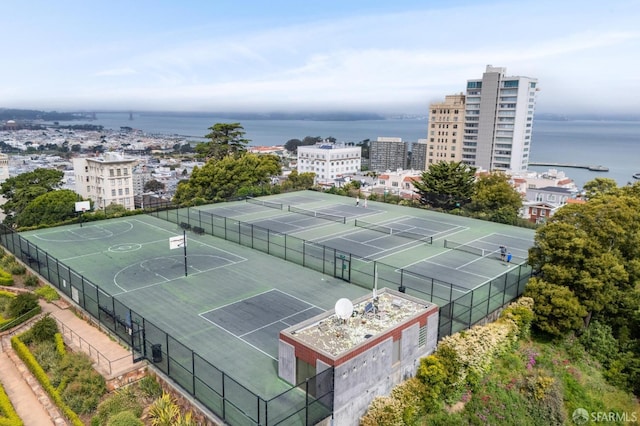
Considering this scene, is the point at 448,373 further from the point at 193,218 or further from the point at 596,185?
the point at 596,185

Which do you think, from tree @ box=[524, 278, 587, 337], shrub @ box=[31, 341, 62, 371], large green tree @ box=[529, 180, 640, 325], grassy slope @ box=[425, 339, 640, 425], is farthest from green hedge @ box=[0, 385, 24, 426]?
large green tree @ box=[529, 180, 640, 325]

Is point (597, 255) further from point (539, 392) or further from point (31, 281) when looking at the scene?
point (31, 281)

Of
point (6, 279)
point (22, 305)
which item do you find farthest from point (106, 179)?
point (22, 305)

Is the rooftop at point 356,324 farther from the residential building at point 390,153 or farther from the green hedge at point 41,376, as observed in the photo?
the residential building at point 390,153

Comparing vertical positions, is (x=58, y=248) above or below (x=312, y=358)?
below

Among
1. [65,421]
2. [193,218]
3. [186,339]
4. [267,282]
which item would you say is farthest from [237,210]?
[65,421]

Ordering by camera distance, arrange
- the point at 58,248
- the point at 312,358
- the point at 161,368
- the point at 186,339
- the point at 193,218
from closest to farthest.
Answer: the point at 312,358, the point at 161,368, the point at 186,339, the point at 58,248, the point at 193,218

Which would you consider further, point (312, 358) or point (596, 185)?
point (596, 185)

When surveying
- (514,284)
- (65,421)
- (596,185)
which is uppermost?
(596,185)
